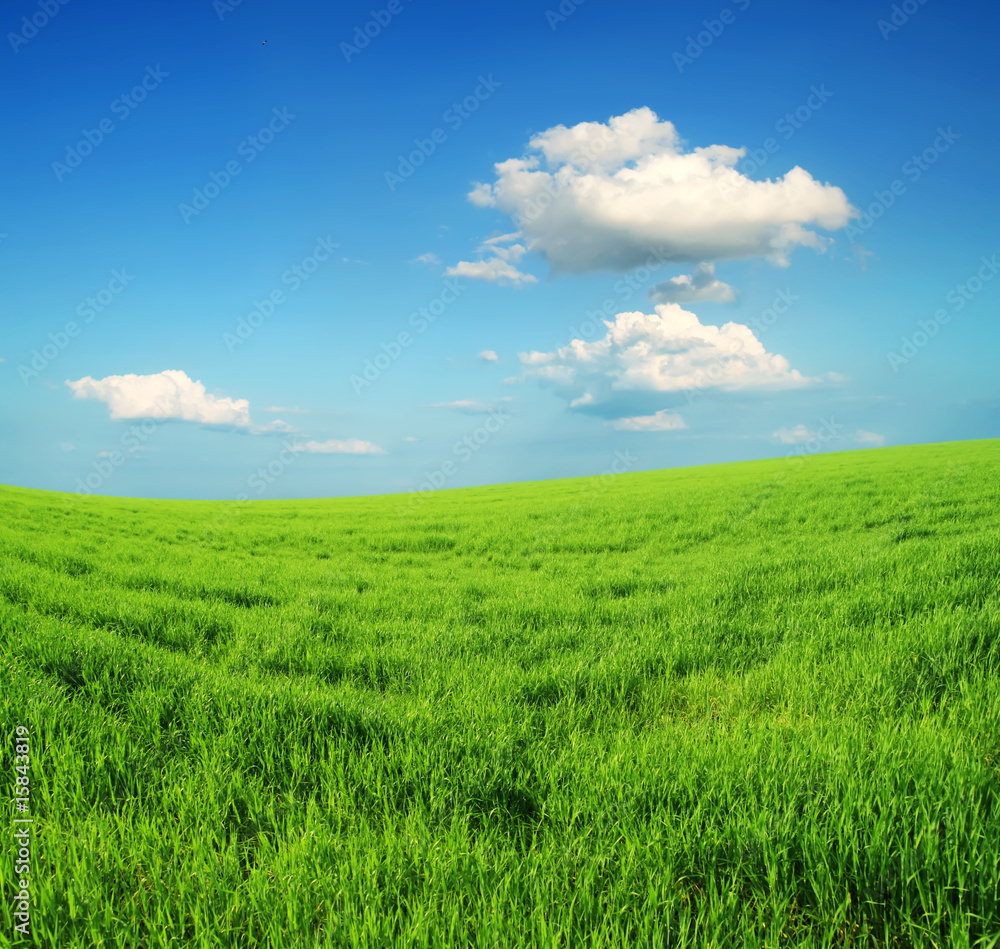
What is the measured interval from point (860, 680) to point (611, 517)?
11764 mm

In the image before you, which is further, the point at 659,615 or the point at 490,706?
the point at 659,615

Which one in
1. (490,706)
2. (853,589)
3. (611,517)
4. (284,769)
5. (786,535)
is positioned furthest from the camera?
(611,517)

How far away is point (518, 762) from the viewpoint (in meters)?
3.22

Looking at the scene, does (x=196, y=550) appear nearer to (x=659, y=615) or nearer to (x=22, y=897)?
(x=659, y=615)

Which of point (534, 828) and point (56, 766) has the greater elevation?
point (56, 766)

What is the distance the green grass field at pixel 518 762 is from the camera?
7.12 feet

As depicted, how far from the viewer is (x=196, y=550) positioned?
13188 millimetres

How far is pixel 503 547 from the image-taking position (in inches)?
534

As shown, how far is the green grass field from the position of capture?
217 cm

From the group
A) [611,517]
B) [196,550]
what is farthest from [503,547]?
[196,550]

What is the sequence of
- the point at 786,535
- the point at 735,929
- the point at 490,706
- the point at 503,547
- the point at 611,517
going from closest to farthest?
the point at 735,929 < the point at 490,706 < the point at 786,535 < the point at 503,547 < the point at 611,517

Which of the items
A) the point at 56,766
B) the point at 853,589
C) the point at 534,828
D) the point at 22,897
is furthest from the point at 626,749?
the point at 853,589

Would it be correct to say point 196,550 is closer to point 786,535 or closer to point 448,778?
point 448,778

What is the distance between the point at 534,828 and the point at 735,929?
102cm
